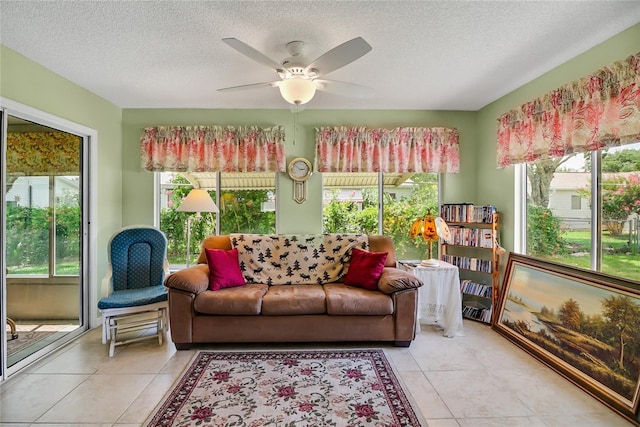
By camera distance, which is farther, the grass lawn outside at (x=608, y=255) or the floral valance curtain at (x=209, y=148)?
the floral valance curtain at (x=209, y=148)

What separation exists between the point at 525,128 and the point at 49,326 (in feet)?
16.4

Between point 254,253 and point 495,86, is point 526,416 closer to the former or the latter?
point 254,253

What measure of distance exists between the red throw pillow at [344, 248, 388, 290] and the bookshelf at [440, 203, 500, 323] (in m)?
1.10

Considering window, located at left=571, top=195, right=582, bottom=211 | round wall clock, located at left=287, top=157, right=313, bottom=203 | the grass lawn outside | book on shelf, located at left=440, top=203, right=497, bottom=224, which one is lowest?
the grass lawn outside

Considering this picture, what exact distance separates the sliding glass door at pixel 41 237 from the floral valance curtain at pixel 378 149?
2.69m

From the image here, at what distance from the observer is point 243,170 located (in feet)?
13.3

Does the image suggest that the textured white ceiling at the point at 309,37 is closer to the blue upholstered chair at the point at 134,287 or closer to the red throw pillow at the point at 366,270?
the blue upholstered chair at the point at 134,287

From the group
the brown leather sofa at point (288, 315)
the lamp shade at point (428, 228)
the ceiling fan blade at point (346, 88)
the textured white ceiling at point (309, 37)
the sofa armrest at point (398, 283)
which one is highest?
the textured white ceiling at point (309, 37)

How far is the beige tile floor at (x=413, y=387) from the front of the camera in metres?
2.02

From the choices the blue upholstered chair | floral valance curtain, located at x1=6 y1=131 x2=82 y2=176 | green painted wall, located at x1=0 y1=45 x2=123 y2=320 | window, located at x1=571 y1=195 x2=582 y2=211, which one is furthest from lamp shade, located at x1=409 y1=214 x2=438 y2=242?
floral valance curtain, located at x1=6 y1=131 x2=82 y2=176

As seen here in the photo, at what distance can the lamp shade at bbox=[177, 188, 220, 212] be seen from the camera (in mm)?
3576

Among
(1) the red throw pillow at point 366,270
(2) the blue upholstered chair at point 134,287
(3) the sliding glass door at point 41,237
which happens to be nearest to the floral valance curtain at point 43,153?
(3) the sliding glass door at point 41,237

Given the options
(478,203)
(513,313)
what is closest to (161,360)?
(513,313)

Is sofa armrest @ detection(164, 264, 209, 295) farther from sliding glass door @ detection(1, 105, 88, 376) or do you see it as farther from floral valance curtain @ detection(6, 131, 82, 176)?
floral valance curtain @ detection(6, 131, 82, 176)
